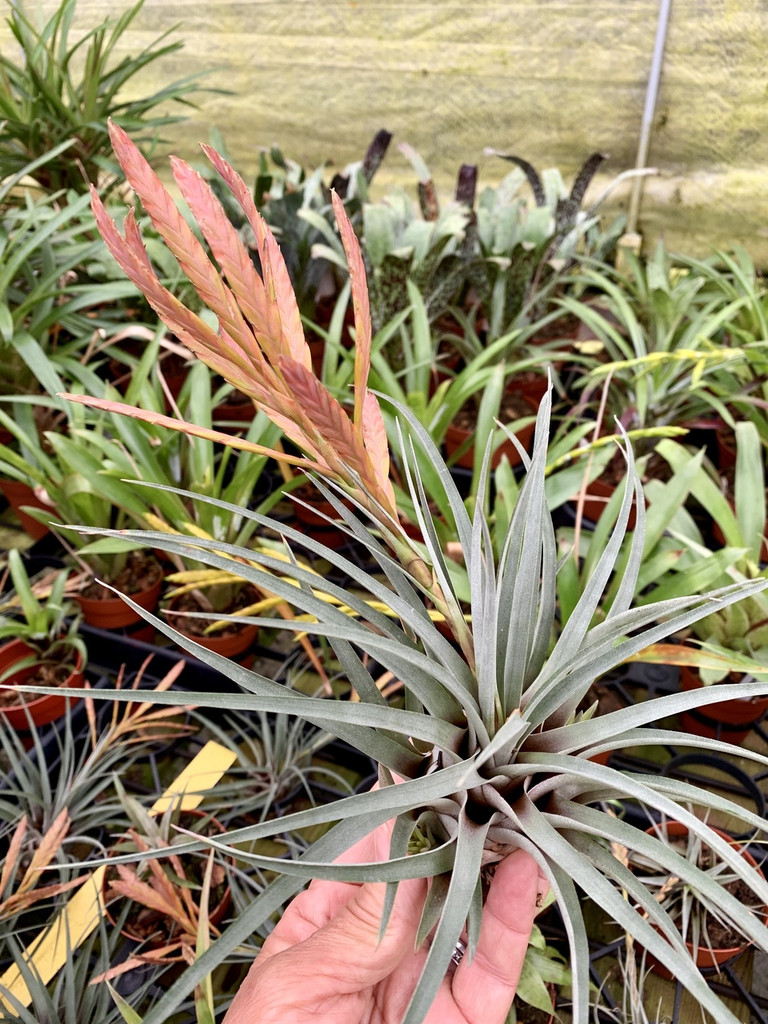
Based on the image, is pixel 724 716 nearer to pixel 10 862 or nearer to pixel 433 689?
pixel 433 689

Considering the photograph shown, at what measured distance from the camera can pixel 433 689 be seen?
0.54 m

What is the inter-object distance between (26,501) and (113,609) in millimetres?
457

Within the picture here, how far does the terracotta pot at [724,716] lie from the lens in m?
1.04

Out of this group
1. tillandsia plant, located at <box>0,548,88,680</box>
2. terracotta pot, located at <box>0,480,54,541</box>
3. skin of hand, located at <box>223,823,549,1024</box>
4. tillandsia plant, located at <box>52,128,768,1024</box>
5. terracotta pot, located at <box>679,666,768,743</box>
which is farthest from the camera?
terracotta pot, located at <box>0,480,54,541</box>

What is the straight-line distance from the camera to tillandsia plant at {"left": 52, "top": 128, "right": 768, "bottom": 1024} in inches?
15.5

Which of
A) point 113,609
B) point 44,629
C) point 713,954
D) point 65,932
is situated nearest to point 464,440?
point 113,609

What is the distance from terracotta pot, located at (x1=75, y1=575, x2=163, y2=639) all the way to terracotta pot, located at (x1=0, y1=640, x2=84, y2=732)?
0.08m

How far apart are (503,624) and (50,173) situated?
205 cm

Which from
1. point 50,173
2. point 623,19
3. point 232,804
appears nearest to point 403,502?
point 232,804

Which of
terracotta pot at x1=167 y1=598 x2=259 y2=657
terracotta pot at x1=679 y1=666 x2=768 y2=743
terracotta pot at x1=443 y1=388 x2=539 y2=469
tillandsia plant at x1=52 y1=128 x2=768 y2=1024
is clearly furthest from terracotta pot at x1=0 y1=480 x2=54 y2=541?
terracotta pot at x1=679 y1=666 x2=768 y2=743

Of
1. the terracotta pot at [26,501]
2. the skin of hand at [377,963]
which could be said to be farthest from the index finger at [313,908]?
the terracotta pot at [26,501]

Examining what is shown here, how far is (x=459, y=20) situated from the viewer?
187 centimetres

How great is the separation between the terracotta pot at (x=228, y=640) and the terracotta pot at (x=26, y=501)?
17.6 inches

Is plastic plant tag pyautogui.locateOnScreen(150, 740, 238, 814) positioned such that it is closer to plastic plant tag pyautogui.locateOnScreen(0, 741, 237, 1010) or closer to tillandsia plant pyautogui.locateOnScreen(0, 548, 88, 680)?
plastic plant tag pyautogui.locateOnScreen(0, 741, 237, 1010)
